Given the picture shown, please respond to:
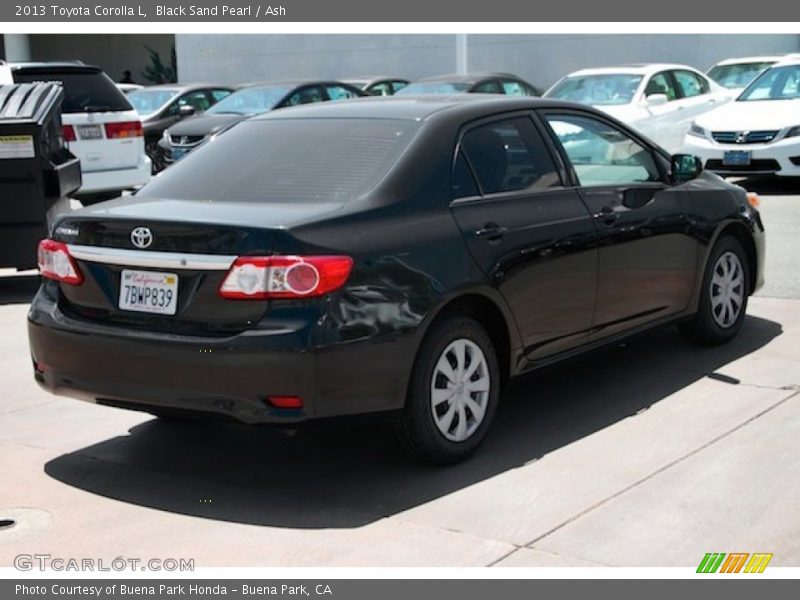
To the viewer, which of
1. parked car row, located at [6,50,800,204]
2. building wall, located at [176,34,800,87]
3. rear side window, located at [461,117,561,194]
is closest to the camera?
rear side window, located at [461,117,561,194]

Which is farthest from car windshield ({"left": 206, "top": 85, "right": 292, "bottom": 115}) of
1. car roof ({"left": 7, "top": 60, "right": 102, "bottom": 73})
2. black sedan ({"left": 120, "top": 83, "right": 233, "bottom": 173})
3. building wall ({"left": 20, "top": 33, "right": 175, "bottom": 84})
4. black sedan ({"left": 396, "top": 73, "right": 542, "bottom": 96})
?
building wall ({"left": 20, "top": 33, "right": 175, "bottom": 84})

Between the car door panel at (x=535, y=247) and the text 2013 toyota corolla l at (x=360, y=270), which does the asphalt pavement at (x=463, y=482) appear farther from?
the car door panel at (x=535, y=247)

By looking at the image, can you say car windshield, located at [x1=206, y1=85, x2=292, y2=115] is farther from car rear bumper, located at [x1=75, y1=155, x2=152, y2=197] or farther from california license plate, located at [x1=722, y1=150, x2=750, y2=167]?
california license plate, located at [x1=722, y1=150, x2=750, y2=167]

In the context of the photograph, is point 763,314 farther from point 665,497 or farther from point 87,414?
point 87,414

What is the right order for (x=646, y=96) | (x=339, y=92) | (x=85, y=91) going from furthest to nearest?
(x=339, y=92) < (x=646, y=96) < (x=85, y=91)

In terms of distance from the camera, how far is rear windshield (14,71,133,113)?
1196 centimetres

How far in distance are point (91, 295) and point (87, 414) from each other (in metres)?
1.37

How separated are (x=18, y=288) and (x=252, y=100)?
7.99 metres

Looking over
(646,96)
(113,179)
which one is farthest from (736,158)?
(113,179)

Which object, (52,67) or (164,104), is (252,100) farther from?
(52,67)

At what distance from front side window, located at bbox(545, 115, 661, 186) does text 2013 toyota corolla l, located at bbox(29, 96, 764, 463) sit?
24mm

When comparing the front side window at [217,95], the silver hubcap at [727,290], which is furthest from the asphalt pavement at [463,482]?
the front side window at [217,95]

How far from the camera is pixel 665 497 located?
16.3 feet

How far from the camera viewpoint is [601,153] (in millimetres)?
6758
